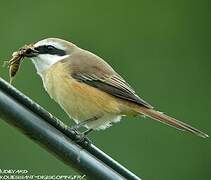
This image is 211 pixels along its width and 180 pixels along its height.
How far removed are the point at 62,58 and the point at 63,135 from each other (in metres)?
1.76

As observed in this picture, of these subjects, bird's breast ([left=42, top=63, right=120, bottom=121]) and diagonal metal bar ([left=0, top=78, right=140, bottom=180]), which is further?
bird's breast ([left=42, top=63, right=120, bottom=121])

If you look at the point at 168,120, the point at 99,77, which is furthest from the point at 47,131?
the point at 99,77

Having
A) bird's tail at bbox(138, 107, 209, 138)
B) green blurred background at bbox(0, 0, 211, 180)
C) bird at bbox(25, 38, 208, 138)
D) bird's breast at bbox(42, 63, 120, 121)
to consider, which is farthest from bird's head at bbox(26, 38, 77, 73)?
green blurred background at bbox(0, 0, 211, 180)

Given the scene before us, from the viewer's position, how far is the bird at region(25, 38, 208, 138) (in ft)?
12.4

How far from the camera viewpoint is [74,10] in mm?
6566

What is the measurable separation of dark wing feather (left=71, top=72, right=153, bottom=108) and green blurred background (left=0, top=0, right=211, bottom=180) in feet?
3.65

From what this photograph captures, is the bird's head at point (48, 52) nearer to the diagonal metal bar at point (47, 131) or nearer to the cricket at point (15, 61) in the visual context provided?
the cricket at point (15, 61)

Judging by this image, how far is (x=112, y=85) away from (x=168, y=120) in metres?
0.40

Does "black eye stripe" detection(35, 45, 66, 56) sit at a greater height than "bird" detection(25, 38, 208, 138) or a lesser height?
greater

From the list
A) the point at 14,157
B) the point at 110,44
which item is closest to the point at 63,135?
the point at 14,157

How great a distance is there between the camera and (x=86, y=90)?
3.81 meters

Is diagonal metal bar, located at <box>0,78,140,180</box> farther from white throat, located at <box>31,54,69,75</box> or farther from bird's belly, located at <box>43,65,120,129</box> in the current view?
white throat, located at <box>31,54,69,75</box>

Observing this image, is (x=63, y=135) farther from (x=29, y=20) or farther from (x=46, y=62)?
(x=29, y=20)

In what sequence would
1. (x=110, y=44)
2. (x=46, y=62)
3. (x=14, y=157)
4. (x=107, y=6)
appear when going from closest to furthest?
(x=46, y=62), (x=14, y=157), (x=110, y=44), (x=107, y=6)
